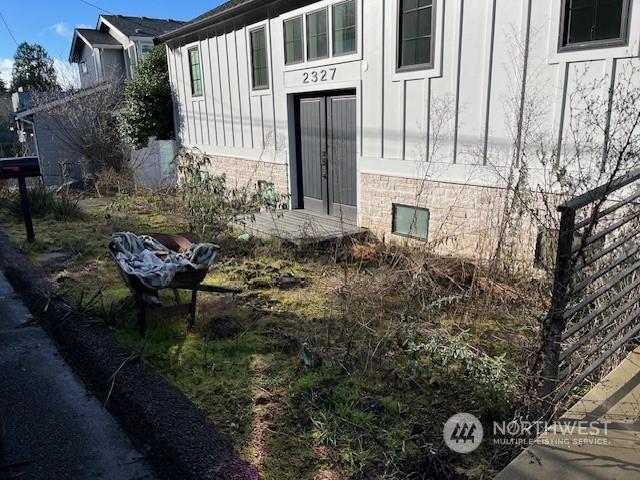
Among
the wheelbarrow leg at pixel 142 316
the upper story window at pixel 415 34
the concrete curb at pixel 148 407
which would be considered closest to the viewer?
the concrete curb at pixel 148 407

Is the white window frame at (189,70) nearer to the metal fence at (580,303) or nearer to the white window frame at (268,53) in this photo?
the white window frame at (268,53)

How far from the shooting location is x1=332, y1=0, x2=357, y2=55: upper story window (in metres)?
7.32

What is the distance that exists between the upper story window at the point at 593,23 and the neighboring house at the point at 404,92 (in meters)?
0.01

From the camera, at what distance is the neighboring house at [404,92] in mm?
5031

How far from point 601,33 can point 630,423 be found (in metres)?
3.80

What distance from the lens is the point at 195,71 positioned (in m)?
12.2

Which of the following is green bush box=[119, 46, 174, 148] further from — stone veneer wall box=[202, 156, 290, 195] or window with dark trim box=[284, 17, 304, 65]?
window with dark trim box=[284, 17, 304, 65]

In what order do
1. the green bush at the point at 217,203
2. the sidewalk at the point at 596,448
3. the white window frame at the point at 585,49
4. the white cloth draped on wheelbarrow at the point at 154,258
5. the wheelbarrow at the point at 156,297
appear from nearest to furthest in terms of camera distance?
the sidewalk at the point at 596,448, the white cloth draped on wheelbarrow at the point at 154,258, the wheelbarrow at the point at 156,297, the white window frame at the point at 585,49, the green bush at the point at 217,203

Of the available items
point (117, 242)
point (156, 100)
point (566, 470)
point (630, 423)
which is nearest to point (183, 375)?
point (117, 242)

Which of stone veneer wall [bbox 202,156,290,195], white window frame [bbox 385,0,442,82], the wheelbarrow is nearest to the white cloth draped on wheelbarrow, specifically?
the wheelbarrow

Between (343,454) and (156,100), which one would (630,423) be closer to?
(343,454)

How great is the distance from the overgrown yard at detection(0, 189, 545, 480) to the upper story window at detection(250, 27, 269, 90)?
15.7ft

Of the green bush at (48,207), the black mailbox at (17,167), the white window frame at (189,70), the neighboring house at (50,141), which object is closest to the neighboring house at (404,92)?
the white window frame at (189,70)

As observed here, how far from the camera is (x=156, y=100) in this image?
14.0 m
